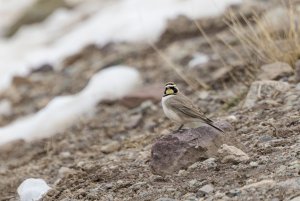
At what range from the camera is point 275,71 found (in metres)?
7.64

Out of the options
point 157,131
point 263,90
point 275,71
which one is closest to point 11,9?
point 157,131

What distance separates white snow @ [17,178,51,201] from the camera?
6.15m

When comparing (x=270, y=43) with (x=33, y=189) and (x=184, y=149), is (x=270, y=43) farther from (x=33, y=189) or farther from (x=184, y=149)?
(x=33, y=189)

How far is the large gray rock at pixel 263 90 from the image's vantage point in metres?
7.18

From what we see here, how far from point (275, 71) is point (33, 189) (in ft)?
9.23

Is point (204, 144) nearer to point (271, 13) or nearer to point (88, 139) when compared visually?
point (88, 139)

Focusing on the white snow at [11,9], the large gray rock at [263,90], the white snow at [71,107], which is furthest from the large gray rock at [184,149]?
the white snow at [11,9]

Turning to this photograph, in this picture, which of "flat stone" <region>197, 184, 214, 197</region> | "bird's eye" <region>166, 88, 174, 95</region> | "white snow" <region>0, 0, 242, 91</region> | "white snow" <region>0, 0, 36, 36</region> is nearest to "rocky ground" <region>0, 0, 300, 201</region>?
"flat stone" <region>197, 184, 214, 197</region>

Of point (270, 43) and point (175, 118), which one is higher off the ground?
point (270, 43)

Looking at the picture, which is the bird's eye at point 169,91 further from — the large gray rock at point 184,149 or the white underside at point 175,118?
the large gray rock at point 184,149

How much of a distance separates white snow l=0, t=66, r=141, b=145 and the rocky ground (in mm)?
187

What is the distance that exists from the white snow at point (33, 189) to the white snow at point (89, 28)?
197 inches

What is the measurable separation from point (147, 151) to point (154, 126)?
4.98 feet

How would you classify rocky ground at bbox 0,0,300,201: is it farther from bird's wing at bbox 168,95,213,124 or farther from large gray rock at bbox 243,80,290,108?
bird's wing at bbox 168,95,213,124
